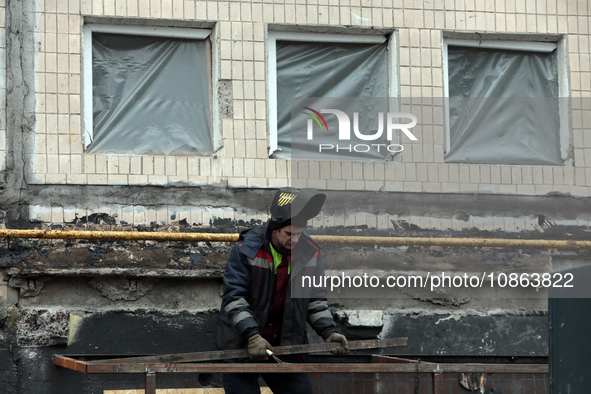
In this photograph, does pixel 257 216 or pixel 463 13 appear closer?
pixel 257 216

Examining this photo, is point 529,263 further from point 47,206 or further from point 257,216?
point 47,206

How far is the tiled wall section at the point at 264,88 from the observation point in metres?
7.70

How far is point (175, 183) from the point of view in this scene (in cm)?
784

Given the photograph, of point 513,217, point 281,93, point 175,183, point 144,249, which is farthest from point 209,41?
point 513,217

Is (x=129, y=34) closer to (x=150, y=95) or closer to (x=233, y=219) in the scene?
(x=150, y=95)

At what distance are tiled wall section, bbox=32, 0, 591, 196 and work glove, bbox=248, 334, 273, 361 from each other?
218cm

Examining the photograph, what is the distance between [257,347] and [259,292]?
1.61 feet

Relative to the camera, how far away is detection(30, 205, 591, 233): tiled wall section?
7.59 m

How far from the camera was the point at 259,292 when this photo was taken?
6434 millimetres

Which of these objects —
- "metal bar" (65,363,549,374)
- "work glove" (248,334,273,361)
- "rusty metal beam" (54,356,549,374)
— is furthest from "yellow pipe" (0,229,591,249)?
"metal bar" (65,363,549,374)

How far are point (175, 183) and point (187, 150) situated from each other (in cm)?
38

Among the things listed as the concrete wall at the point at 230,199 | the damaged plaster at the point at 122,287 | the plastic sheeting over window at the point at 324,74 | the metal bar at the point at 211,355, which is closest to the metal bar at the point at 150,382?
the metal bar at the point at 211,355

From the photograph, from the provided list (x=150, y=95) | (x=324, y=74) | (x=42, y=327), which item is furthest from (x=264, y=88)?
(x=42, y=327)

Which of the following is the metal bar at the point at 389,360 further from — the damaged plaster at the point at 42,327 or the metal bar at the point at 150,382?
the damaged plaster at the point at 42,327
